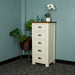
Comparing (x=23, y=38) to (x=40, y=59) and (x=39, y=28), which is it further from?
(x=40, y=59)

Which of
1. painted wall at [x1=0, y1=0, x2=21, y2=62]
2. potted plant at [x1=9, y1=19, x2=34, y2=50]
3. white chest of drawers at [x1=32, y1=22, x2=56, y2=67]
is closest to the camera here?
white chest of drawers at [x1=32, y1=22, x2=56, y2=67]

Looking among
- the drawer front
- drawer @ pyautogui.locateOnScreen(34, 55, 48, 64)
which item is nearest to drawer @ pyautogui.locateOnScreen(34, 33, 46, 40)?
the drawer front

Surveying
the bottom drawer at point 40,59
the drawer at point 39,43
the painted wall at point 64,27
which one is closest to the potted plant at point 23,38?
the drawer at point 39,43

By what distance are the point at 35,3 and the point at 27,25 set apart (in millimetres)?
663

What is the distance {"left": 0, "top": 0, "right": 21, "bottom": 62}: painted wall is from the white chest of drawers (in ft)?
2.14

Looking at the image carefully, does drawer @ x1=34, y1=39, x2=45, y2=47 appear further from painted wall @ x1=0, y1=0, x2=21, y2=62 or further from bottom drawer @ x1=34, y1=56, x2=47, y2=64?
painted wall @ x1=0, y1=0, x2=21, y2=62

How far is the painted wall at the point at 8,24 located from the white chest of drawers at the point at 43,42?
2.14 ft

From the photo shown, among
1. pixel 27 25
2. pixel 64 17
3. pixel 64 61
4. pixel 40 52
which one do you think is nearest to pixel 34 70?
pixel 40 52

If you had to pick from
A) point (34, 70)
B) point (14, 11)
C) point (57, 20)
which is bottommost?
point (34, 70)

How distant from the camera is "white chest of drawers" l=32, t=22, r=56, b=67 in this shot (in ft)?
9.89

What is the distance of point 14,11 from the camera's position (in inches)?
138

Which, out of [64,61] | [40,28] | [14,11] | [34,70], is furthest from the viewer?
[14,11]

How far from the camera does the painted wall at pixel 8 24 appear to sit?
3.13 meters

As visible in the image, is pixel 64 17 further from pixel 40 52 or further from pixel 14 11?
pixel 14 11
